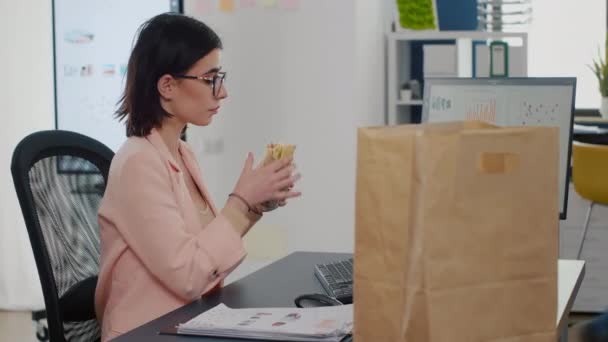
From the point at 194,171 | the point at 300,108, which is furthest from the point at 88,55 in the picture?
the point at 194,171

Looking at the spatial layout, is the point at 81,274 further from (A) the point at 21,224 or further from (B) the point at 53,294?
(A) the point at 21,224

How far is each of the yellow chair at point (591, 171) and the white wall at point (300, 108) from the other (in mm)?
933

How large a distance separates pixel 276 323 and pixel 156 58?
2.33 ft

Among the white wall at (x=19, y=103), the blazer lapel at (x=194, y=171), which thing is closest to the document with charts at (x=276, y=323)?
the blazer lapel at (x=194, y=171)

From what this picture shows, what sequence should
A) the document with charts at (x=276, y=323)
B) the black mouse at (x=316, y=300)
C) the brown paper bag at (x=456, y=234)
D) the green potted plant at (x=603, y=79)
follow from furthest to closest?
the green potted plant at (x=603, y=79), the black mouse at (x=316, y=300), the document with charts at (x=276, y=323), the brown paper bag at (x=456, y=234)

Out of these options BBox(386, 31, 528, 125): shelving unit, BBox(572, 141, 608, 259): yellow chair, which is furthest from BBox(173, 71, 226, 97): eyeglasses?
BBox(386, 31, 528, 125): shelving unit

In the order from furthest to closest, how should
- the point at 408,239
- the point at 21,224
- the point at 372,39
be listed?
the point at 21,224 < the point at 372,39 < the point at 408,239

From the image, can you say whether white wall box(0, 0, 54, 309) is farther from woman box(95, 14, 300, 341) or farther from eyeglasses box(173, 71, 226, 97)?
eyeglasses box(173, 71, 226, 97)

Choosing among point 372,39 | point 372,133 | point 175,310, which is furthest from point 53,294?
point 372,39

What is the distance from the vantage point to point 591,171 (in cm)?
410

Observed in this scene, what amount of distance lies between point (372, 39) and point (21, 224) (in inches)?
76.5

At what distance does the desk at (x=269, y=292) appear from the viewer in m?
1.67

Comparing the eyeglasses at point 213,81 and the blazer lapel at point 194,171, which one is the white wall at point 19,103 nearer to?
the blazer lapel at point 194,171

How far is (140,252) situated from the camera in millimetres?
1917
